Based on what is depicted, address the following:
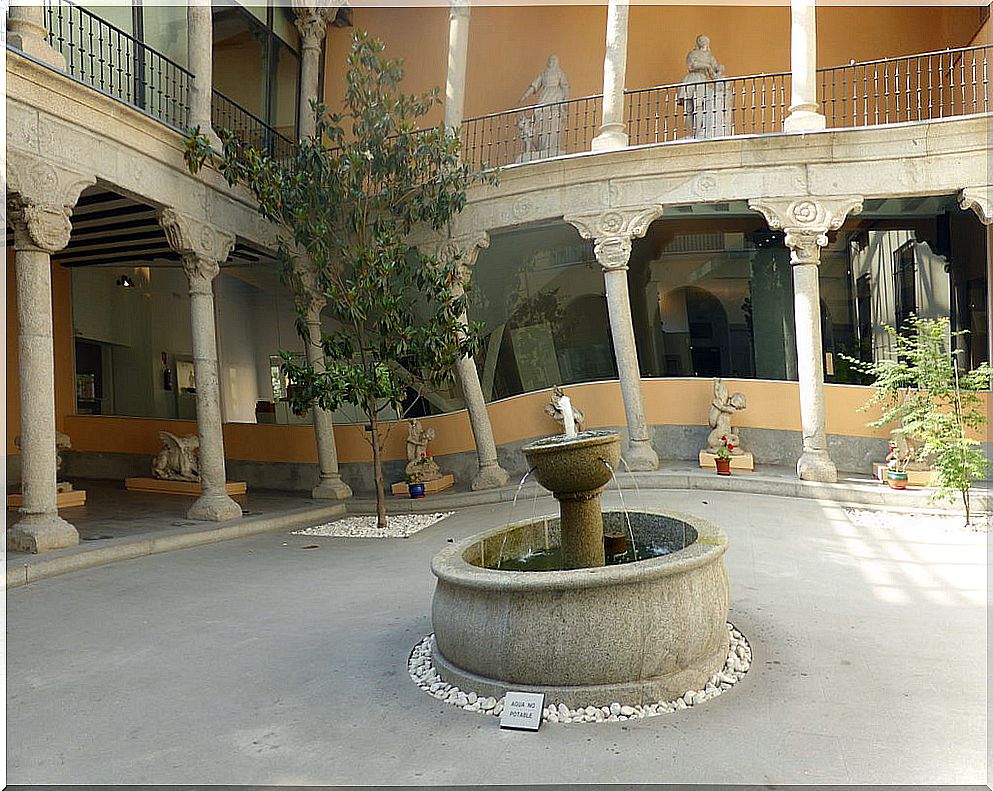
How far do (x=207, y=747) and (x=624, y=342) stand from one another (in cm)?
879

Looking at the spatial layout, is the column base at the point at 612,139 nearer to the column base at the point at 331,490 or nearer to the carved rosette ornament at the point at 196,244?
the carved rosette ornament at the point at 196,244

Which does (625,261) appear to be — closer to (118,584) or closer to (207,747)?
(118,584)

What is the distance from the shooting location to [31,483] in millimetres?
7805

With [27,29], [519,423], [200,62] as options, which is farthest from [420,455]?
[27,29]

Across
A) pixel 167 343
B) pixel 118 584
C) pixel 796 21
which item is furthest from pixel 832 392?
pixel 167 343

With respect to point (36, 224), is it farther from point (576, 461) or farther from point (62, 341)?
point (62, 341)

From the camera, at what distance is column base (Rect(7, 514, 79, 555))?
7.66 metres

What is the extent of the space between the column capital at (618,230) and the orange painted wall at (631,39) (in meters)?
4.70

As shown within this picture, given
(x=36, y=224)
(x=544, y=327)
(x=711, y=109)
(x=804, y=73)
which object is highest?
(x=711, y=109)

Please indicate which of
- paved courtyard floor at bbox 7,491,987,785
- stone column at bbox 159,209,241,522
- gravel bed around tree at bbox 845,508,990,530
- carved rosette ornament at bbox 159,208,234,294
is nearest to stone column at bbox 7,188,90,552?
paved courtyard floor at bbox 7,491,987,785

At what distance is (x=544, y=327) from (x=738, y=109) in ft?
18.0

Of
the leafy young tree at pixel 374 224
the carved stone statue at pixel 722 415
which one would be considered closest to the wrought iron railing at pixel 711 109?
the leafy young tree at pixel 374 224

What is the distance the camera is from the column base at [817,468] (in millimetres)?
10469

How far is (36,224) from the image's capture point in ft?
25.4
